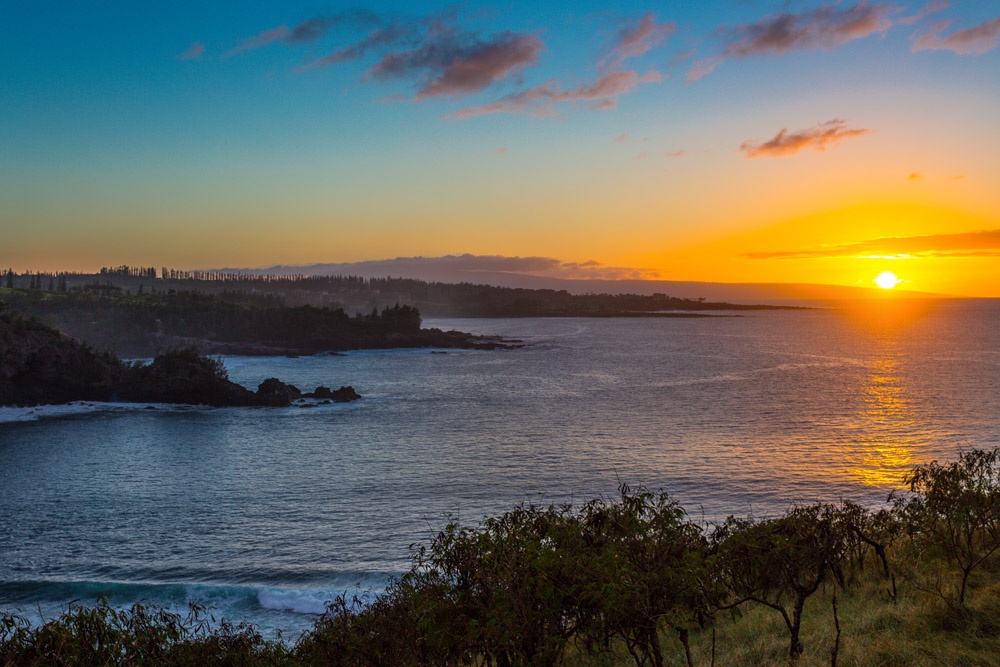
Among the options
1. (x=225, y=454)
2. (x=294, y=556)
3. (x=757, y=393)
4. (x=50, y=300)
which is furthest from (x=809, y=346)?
(x=50, y=300)

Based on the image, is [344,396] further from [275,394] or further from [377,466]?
[377,466]

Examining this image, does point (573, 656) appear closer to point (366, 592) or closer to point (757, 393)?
point (366, 592)

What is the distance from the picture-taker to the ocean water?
95.5 feet

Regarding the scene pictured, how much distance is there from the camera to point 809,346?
562 ft

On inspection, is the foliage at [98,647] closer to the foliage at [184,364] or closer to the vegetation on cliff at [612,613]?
the vegetation on cliff at [612,613]

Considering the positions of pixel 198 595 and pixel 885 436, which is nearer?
pixel 198 595

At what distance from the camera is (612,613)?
12812 mm

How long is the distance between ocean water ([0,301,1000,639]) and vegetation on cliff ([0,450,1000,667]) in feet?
32.4

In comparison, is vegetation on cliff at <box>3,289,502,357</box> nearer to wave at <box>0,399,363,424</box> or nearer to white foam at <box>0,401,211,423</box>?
white foam at <box>0,401,211,423</box>

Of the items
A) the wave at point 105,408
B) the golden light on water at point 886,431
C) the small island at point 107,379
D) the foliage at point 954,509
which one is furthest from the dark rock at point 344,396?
the foliage at point 954,509

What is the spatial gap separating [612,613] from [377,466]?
37187 mm

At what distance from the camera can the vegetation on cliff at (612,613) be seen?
42.6 ft

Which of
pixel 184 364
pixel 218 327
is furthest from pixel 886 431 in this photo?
pixel 218 327

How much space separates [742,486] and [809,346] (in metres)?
145
